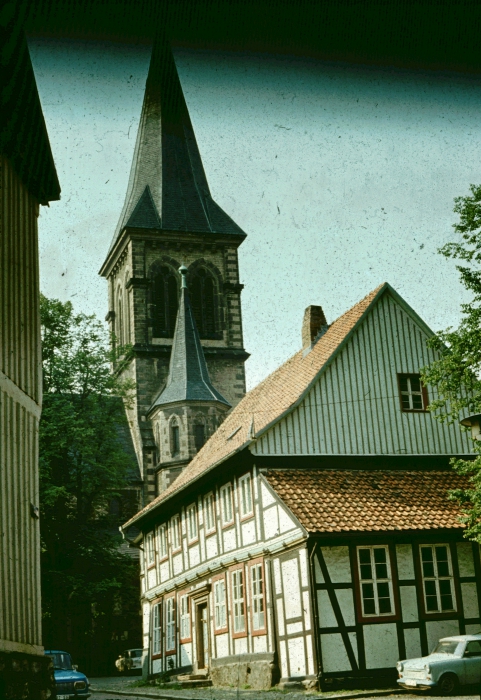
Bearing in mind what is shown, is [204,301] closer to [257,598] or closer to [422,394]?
[422,394]

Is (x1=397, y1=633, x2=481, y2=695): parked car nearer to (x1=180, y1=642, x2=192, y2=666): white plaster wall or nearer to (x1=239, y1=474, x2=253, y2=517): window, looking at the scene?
(x1=239, y1=474, x2=253, y2=517): window

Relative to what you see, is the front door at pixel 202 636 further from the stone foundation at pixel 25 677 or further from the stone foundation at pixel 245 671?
the stone foundation at pixel 25 677

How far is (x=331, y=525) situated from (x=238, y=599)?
17.3ft

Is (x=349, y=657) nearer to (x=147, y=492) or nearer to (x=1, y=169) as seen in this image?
(x=1, y=169)

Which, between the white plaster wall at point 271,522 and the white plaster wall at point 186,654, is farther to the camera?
the white plaster wall at point 186,654

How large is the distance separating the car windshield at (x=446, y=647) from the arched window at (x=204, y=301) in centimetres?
4072

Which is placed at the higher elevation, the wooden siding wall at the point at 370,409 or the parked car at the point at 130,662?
the wooden siding wall at the point at 370,409

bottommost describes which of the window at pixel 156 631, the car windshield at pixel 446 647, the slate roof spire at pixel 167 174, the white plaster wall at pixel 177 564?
the car windshield at pixel 446 647

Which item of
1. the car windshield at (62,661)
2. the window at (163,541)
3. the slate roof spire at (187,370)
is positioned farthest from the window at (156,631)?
the slate roof spire at (187,370)

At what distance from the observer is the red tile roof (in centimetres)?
2189

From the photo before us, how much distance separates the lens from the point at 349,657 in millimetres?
20984

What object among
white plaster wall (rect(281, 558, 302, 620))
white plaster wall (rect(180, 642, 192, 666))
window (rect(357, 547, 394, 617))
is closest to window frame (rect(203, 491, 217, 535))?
white plaster wall (rect(180, 642, 192, 666))

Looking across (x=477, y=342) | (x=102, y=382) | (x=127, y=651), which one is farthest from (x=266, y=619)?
(x=127, y=651)

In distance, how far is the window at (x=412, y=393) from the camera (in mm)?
25844
